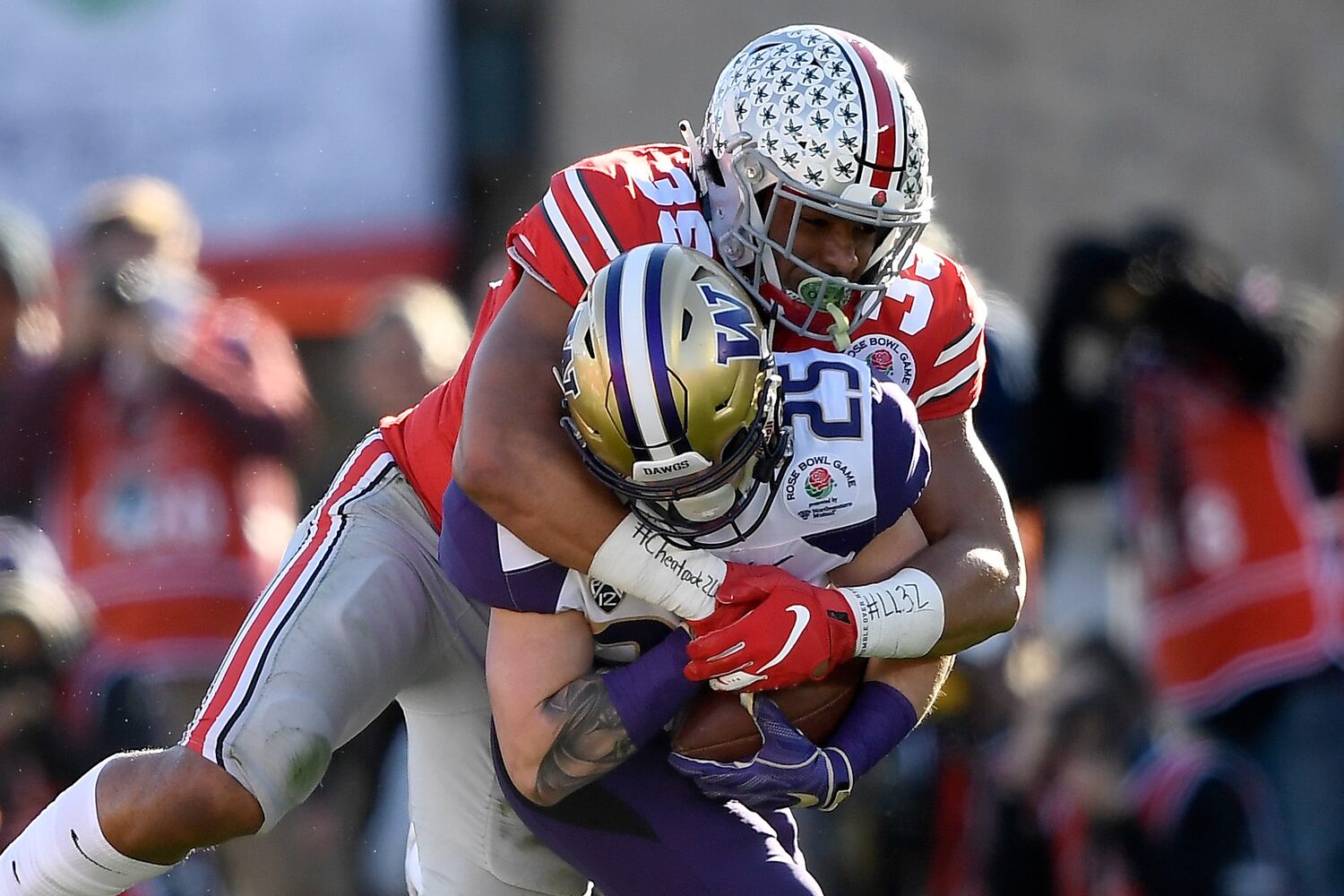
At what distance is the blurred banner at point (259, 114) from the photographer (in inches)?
322

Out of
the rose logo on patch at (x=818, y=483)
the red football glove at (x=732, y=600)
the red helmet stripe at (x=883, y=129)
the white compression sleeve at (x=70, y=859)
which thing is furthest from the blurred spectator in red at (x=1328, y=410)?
the white compression sleeve at (x=70, y=859)

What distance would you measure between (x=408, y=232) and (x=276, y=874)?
272 centimetres

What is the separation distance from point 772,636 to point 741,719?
0.66ft

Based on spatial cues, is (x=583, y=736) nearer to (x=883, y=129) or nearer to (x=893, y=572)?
(x=893, y=572)

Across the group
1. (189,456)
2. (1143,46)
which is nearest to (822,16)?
(1143,46)

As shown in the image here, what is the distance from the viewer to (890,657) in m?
3.60

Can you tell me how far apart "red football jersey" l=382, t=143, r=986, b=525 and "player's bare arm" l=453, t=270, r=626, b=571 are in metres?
0.08

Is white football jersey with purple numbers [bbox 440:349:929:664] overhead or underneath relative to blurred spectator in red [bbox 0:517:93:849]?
overhead

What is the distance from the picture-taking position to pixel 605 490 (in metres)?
3.52

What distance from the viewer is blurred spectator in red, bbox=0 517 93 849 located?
5887mm

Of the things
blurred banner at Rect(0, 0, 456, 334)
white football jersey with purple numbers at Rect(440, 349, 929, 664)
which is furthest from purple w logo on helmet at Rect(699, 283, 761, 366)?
blurred banner at Rect(0, 0, 456, 334)

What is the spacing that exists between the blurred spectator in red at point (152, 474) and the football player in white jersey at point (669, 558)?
9.01ft

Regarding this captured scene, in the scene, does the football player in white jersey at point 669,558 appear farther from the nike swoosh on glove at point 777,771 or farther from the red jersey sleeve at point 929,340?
the red jersey sleeve at point 929,340

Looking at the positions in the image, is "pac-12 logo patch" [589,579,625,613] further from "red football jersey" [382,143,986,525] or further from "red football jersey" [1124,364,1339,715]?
"red football jersey" [1124,364,1339,715]
